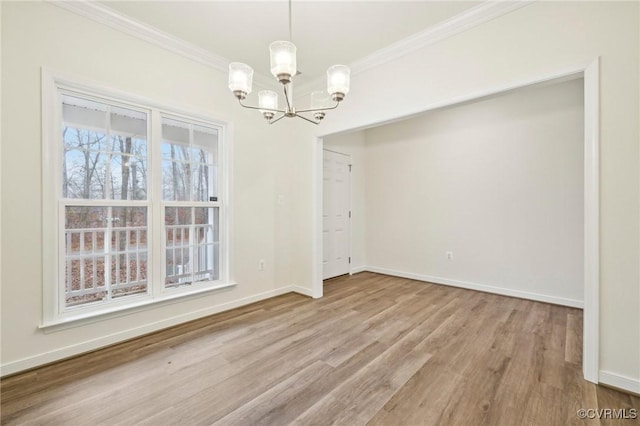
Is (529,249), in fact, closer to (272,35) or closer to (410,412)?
(410,412)

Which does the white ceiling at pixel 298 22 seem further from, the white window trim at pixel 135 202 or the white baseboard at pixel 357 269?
the white baseboard at pixel 357 269

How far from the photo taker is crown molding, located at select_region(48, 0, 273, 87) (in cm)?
232

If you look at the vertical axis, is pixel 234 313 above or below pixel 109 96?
below

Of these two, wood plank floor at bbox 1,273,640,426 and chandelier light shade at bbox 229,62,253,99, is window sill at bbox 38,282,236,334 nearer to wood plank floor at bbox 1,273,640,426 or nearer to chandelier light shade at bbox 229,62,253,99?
wood plank floor at bbox 1,273,640,426

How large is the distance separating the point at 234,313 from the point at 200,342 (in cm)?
72

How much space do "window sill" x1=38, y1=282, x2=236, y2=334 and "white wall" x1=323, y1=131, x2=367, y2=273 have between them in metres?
2.91

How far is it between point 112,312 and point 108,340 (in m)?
0.25

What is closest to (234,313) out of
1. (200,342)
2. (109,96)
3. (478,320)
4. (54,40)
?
(200,342)

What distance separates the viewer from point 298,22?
2.55 metres

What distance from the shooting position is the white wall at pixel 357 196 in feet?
17.2

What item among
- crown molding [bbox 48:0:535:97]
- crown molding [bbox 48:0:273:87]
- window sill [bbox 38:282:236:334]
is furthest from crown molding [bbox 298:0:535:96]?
window sill [bbox 38:282:236:334]

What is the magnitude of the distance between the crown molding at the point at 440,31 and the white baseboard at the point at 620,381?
9.34 feet

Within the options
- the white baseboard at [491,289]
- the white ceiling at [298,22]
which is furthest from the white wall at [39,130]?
the white baseboard at [491,289]

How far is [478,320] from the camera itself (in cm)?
305
